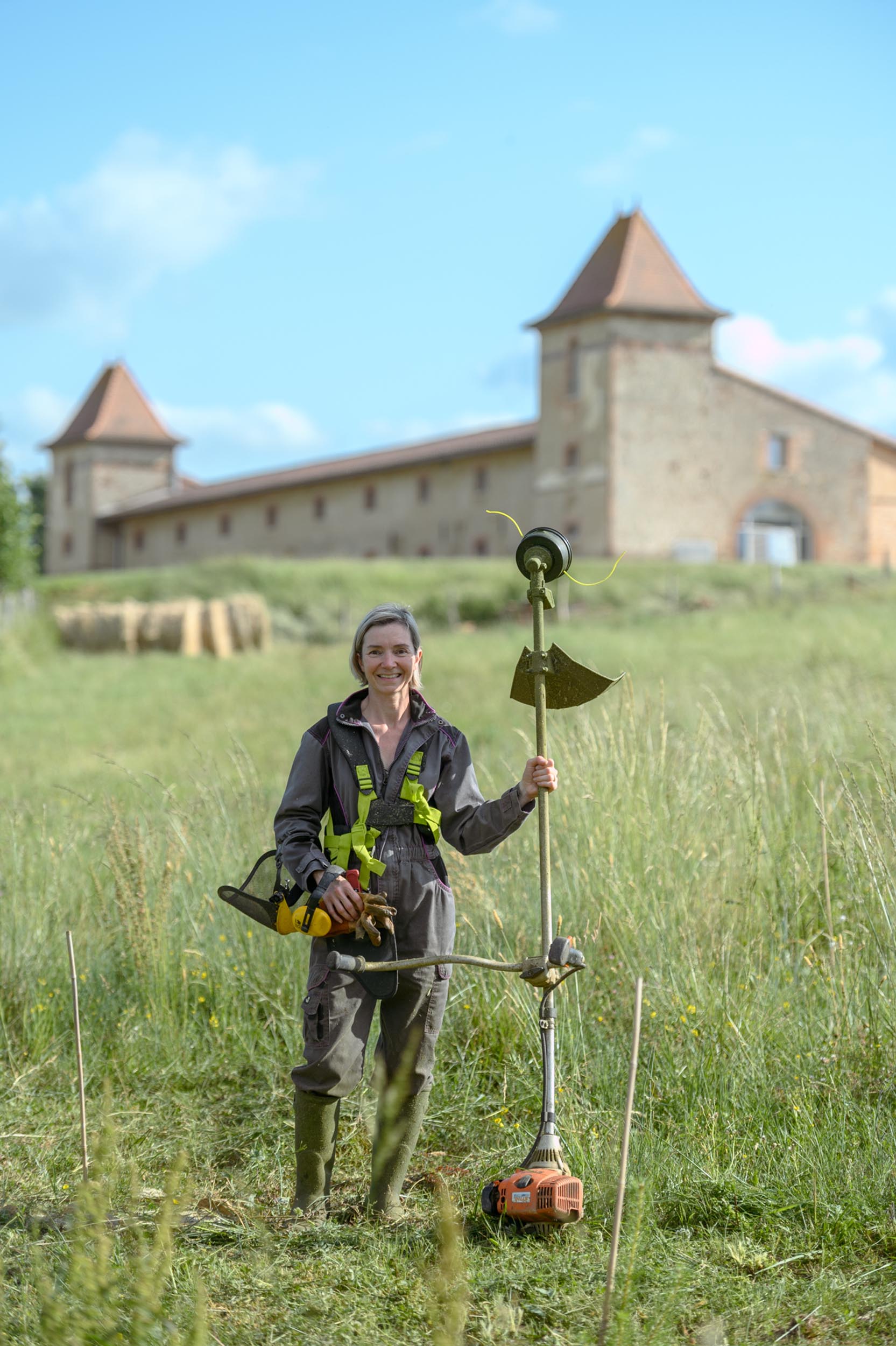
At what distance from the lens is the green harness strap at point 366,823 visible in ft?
12.0

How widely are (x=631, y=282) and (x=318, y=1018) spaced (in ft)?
135

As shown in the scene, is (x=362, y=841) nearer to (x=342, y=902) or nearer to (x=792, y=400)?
(x=342, y=902)

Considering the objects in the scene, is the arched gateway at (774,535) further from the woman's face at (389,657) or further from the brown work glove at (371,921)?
the brown work glove at (371,921)

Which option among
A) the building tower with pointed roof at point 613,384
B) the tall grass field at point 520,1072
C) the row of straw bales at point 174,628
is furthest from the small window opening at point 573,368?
the tall grass field at point 520,1072

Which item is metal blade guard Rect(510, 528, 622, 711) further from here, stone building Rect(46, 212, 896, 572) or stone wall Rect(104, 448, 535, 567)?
stone wall Rect(104, 448, 535, 567)

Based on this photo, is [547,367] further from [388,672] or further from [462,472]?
[388,672]

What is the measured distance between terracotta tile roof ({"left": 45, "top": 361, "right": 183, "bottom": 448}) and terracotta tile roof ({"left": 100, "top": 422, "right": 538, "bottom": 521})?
2644 millimetres

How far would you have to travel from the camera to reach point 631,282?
4212 cm

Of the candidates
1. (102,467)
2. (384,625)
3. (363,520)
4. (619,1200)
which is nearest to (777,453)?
(363,520)

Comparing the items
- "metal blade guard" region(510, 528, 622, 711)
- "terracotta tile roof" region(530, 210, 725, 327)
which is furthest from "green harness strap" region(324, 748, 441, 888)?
"terracotta tile roof" region(530, 210, 725, 327)

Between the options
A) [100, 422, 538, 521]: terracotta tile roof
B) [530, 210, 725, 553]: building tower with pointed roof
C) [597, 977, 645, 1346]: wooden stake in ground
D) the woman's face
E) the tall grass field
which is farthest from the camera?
[100, 422, 538, 521]: terracotta tile roof

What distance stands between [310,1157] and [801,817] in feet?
10.0

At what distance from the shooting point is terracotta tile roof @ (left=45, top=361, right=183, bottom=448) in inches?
2363

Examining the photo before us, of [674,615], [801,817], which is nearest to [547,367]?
[674,615]
